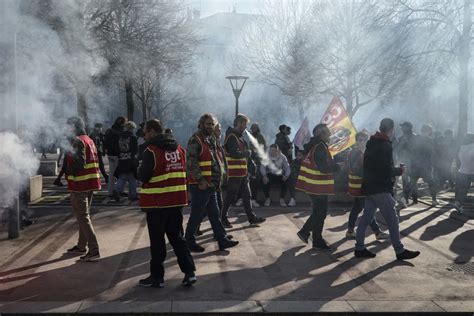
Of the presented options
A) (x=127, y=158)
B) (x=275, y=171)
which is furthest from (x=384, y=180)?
(x=127, y=158)

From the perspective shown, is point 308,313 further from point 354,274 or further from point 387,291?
point 354,274

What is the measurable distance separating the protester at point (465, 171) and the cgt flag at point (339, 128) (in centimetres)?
215

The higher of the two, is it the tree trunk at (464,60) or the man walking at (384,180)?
the tree trunk at (464,60)

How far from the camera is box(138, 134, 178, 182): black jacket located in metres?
4.98

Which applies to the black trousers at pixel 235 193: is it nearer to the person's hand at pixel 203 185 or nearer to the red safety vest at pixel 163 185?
the person's hand at pixel 203 185

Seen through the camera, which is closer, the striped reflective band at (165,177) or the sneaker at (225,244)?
the striped reflective band at (165,177)

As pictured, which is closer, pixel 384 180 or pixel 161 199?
pixel 161 199

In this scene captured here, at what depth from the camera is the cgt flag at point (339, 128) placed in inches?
340

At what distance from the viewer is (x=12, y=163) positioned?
22.5 ft

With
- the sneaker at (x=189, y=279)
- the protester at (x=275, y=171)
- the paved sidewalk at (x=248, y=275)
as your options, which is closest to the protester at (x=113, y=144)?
the paved sidewalk at (x=248, y=275)

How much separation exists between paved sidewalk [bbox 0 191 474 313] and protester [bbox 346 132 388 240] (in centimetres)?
17

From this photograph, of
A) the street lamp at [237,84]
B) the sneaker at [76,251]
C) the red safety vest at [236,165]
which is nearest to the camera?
the sneaker at [76,251]

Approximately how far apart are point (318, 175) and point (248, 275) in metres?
1.69

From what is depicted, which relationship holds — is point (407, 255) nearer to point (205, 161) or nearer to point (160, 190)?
point (205, 161)
